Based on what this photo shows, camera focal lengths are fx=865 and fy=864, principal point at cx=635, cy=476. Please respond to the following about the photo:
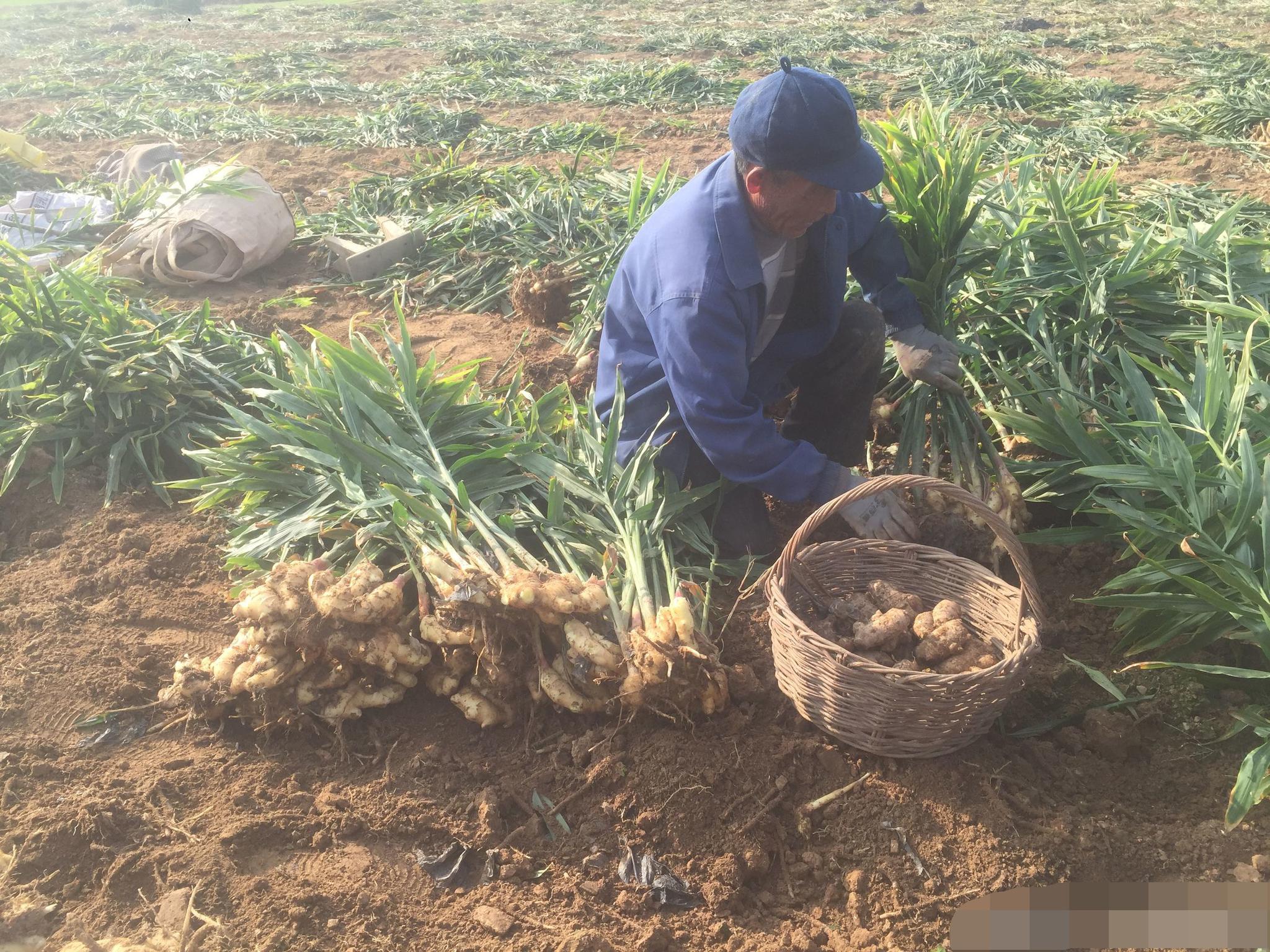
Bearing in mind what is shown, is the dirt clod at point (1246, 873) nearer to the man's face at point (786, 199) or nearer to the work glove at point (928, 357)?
the work glove at point (928, 357)

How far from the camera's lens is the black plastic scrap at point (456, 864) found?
188 cm

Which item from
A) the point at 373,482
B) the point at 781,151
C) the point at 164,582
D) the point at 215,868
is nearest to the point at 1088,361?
the point at 781,151

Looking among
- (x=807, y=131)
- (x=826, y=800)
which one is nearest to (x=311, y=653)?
(x=826, y=800)

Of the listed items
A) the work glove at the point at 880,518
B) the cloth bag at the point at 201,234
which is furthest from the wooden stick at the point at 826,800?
the cloth bag at the point at 201,234

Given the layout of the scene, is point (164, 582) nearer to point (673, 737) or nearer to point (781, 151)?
point (673, 737)

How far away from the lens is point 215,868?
183 centimetres

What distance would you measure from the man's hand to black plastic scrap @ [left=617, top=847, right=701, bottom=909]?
1007 millimetres

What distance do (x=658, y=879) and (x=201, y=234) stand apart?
4.33 m

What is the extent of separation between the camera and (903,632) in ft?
6.68

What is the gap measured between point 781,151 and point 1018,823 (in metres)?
1.60

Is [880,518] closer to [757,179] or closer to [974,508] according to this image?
[974,508]

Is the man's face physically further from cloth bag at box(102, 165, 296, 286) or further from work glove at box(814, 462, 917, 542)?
cloth bag at box(102, 165, 296, 286)

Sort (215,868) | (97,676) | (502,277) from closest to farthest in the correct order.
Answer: (215,868) → (97,676) → (502,277)

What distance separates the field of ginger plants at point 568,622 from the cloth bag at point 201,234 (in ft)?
1.99
